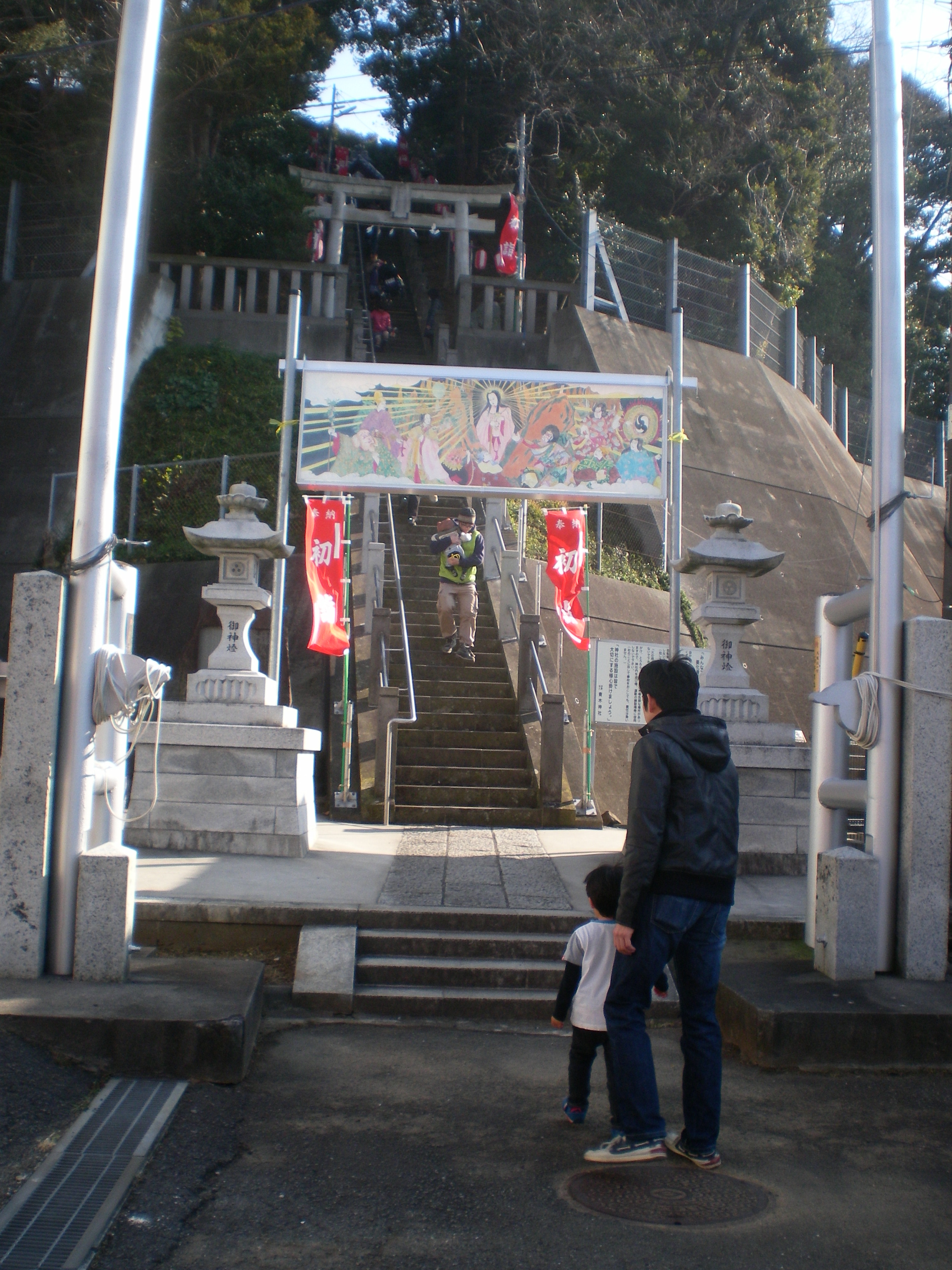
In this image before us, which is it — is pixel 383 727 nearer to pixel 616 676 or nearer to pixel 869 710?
pixel 616 676

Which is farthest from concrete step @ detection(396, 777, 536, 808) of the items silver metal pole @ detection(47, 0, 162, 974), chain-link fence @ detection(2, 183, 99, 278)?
A: chain-link fence @ detection(2, 183, 99, 278)

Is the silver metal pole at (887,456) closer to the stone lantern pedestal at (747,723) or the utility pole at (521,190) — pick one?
the stone lantern pedestal at (747,723)

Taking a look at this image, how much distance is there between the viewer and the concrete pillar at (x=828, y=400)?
24.2 metres

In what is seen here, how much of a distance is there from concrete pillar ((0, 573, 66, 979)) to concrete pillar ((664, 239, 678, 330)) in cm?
1778

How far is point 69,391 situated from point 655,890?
1787 cm

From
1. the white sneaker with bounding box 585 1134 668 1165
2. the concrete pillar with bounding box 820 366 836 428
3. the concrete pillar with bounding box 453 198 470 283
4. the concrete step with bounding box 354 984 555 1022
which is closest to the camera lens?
the white sneaker with bounding box 585 1134 668 1165

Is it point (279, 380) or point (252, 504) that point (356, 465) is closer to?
point (252, 504)

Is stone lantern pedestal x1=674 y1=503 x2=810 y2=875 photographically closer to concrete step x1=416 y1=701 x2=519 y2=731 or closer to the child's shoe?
concrete step x1=416 y1=701 x2=519 y2=731

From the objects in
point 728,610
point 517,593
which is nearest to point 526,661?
point 517,593

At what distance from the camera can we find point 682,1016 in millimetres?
3566

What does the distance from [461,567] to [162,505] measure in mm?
6688

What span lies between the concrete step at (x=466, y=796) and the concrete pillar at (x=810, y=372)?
54.1ft

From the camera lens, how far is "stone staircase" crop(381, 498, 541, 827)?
1009 centimetres

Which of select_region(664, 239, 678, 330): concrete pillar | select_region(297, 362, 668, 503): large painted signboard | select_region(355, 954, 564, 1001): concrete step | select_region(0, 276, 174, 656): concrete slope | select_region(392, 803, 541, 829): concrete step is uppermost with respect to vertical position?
select_region(664, 239, 678, 330): concrete pillar
